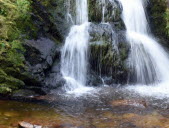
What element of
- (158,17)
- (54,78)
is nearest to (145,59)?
(158,17)

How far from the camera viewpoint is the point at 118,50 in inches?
461

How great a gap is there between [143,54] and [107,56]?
2.08m

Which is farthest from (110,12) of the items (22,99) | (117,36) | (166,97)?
(22,99)

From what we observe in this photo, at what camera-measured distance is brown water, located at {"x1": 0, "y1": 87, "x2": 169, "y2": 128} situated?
6.76 meters

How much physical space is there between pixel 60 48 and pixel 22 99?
11.1 ft

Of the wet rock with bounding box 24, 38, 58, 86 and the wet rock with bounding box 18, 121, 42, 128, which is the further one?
the wet rock with bounding box 24, 38, 58, 86

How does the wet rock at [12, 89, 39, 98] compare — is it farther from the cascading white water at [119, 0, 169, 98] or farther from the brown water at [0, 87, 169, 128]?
the cascading white water at [119, 0, 169, 98]

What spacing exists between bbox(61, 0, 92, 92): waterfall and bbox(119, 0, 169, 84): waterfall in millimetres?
2354

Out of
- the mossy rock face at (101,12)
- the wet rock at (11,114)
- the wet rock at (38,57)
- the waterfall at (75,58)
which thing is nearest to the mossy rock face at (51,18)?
the waterfall at (75,58)

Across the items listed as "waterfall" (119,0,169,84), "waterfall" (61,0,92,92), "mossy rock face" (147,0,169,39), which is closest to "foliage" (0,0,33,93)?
"waterfall" (61,0,92,92)

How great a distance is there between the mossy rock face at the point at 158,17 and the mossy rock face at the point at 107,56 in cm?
371

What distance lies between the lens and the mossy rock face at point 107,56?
37.1 ft

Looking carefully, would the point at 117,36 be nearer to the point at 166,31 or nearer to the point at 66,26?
the point at 66,26

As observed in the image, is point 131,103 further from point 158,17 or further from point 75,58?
point 158,17
